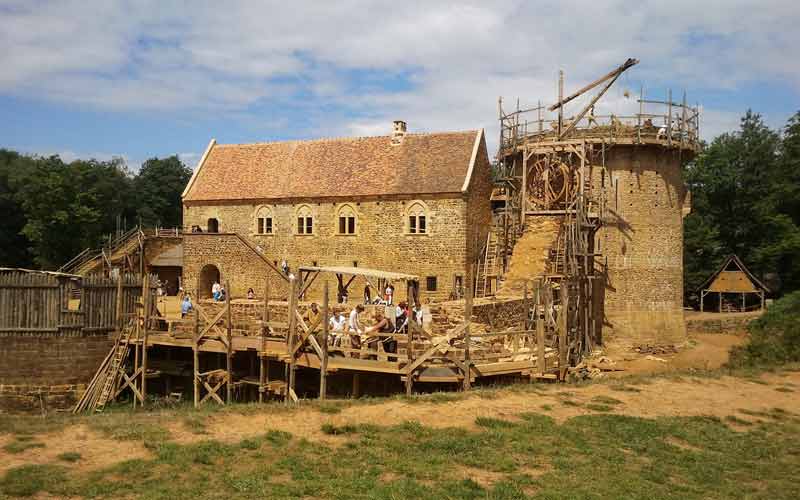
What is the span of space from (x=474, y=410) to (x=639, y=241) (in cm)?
1802

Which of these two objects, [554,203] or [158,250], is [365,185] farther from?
→ [158,250]

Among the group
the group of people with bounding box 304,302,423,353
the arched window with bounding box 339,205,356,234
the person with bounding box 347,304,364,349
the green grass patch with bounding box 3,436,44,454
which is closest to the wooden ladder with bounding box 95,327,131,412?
the group of people with bounding box 304,302,423,353

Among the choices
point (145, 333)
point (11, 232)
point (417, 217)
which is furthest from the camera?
point (11, 232)

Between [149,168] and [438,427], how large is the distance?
6067cm

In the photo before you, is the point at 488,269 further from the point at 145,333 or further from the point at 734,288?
the point at 734,288

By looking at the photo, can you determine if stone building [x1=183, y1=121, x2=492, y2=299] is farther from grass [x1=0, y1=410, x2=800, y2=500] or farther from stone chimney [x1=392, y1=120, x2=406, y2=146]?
grass [x1=0, y1=410, x2=800, y2=500]

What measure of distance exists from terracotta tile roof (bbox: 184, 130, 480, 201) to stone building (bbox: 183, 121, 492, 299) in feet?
0.19

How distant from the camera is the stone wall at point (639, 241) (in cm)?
2959

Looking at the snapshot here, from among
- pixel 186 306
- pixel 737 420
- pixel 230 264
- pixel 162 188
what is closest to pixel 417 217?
pixel 230 264

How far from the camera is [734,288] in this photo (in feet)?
138

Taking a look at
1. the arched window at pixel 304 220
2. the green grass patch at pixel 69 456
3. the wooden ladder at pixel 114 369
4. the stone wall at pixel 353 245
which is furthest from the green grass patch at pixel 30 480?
the arched window at pixel 304 220

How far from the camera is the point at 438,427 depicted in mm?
13258

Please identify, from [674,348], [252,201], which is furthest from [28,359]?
[674,348]

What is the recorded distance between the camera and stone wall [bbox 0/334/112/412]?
75.8 feet
